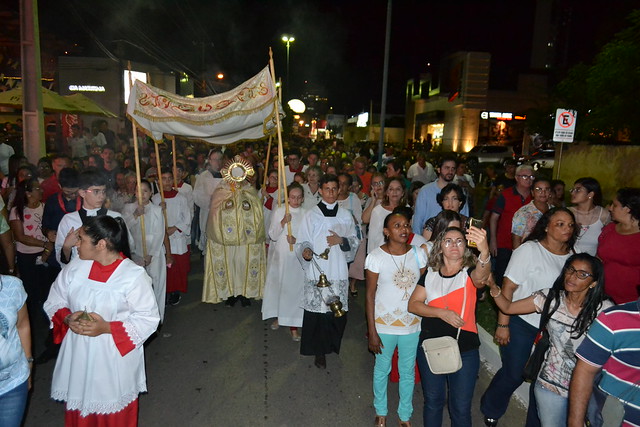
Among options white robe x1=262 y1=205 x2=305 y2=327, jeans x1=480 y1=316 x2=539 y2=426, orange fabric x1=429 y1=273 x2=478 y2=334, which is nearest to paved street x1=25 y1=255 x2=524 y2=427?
white robe x1=262 y1=205 x2=305 y2=327

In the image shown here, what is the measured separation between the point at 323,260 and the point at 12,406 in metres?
3.04

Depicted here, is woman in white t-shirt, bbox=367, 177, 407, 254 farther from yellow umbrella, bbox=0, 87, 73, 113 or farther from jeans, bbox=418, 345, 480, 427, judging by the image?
yellow umbrella, bbox=0, 87, 73, 113

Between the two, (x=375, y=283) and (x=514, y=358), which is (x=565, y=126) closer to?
(x=514, y=358)

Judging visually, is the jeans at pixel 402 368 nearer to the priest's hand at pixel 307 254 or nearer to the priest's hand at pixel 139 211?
the priest's hand at pixel 307 254

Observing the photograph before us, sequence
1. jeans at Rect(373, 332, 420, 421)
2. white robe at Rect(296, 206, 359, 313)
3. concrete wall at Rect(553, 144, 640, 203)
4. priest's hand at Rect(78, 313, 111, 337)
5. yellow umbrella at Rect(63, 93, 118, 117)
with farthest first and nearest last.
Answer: concrete wall at Rect(553, 144, 640, 203)
yellow umbrella at Rect(63, 93, 118, 117)
white robe at Rect(296, 206, 359, 313)
jeans at Rect(373, 332, 420, 421)
priest's hand at Rect(78, 313, 111, 337)

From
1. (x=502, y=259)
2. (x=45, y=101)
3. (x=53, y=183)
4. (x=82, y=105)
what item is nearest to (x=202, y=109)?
(x=53, y=183)

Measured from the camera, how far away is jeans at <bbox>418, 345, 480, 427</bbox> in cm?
340

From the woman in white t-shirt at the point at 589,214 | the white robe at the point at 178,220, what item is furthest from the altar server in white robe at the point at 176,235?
the woman in white t-shirt at the point at 589,214

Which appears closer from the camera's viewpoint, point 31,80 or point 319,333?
point 319,333

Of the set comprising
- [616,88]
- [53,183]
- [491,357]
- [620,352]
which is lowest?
[491,357]

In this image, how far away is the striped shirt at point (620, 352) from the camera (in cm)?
230

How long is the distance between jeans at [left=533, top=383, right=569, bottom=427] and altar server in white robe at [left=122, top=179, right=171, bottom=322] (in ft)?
14.5

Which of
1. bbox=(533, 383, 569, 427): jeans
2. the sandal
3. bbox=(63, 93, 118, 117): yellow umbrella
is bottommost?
the sandal

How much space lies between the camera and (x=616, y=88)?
15273mm
